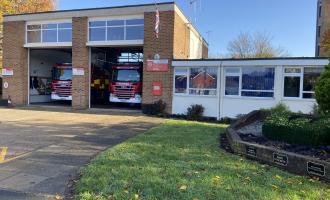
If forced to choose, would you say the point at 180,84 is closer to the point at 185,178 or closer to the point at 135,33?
the point at 135,33

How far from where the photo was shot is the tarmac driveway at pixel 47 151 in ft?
19.7

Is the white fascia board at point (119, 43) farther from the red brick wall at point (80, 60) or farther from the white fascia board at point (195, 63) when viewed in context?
the white fascia board at point (195, 63)

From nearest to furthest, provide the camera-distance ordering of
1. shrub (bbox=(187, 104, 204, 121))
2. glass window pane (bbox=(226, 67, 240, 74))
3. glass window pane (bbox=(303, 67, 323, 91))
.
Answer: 1. glass window pane (bbox=(303, 67, 323, 91))
2. glass window pane (bbox=(226, 67, 240, 74))
3. shrub (bbox=(187, 104, 204, 121))

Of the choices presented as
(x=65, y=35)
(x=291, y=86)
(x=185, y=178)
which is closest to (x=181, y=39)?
(x=65, y=35)

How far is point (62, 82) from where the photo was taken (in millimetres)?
23812

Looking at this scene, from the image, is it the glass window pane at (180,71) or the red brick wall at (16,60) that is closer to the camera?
the glass window pane at (180,71)

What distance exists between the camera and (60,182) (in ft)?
20.5

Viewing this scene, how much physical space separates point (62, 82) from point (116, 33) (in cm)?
554

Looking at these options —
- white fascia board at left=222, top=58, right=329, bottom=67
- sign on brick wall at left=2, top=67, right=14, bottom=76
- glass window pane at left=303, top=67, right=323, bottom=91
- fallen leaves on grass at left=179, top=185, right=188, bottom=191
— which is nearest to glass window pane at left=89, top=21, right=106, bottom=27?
sign on brick wall at left=2, top=67, right=14, bottom=76

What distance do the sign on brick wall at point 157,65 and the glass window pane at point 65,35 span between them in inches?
237

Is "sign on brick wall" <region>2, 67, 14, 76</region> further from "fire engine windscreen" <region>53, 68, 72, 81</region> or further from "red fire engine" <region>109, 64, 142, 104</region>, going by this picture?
"red fire engine" <region>109, 64, 142, 104</region>

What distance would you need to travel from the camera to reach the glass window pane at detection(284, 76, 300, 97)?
17.2m

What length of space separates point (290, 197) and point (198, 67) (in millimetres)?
14406

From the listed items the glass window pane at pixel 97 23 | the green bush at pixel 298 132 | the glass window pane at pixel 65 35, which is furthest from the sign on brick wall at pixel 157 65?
the green bush at pixel 298 132
